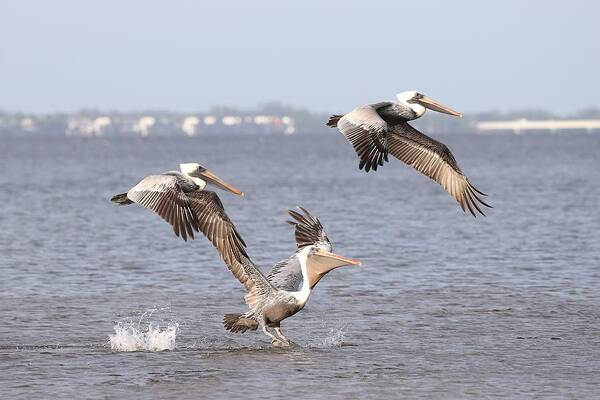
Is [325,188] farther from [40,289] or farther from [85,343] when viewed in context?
[85,343]

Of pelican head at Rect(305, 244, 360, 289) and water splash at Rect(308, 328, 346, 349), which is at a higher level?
pelican head at Rect(305, 244, 360, 289)

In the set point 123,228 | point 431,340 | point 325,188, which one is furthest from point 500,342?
point 325,188

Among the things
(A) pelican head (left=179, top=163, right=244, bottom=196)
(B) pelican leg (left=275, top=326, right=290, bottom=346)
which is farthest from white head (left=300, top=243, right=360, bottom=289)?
(A) pelican head (left=179, top=163, right=244, bottom=196)

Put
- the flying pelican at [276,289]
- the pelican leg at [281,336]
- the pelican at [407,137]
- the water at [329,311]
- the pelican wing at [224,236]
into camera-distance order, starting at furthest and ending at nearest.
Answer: the pelican leg at [281,336] → the pelican at [407,137] → the flying pelican at [276,289] → the pelican wing at [224,236] → the water at [329,311]

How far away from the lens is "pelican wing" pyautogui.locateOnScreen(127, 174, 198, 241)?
12016mm

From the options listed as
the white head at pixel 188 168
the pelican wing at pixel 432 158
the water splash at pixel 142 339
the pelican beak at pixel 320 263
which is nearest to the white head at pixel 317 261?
the pelican beak at pixel 320 263

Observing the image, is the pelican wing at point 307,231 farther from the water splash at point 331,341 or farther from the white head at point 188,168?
the white head at point 188,168

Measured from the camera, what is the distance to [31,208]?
3684 centimetres

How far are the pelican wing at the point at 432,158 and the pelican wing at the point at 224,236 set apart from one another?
98.2 inches

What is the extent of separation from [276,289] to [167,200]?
4.63ft

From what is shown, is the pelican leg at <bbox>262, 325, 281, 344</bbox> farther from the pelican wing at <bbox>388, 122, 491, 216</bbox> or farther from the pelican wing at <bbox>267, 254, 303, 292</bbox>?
the pelican wing at <bbox>388, 122, 491, 216</bbox>

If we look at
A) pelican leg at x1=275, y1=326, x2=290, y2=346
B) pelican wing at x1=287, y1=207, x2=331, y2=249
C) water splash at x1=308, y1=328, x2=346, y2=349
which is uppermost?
pelican wing at x1=287, y1=207, x2=331, y2=249

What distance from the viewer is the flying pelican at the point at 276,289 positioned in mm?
12383

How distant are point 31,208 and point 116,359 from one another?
2548 centimetres
